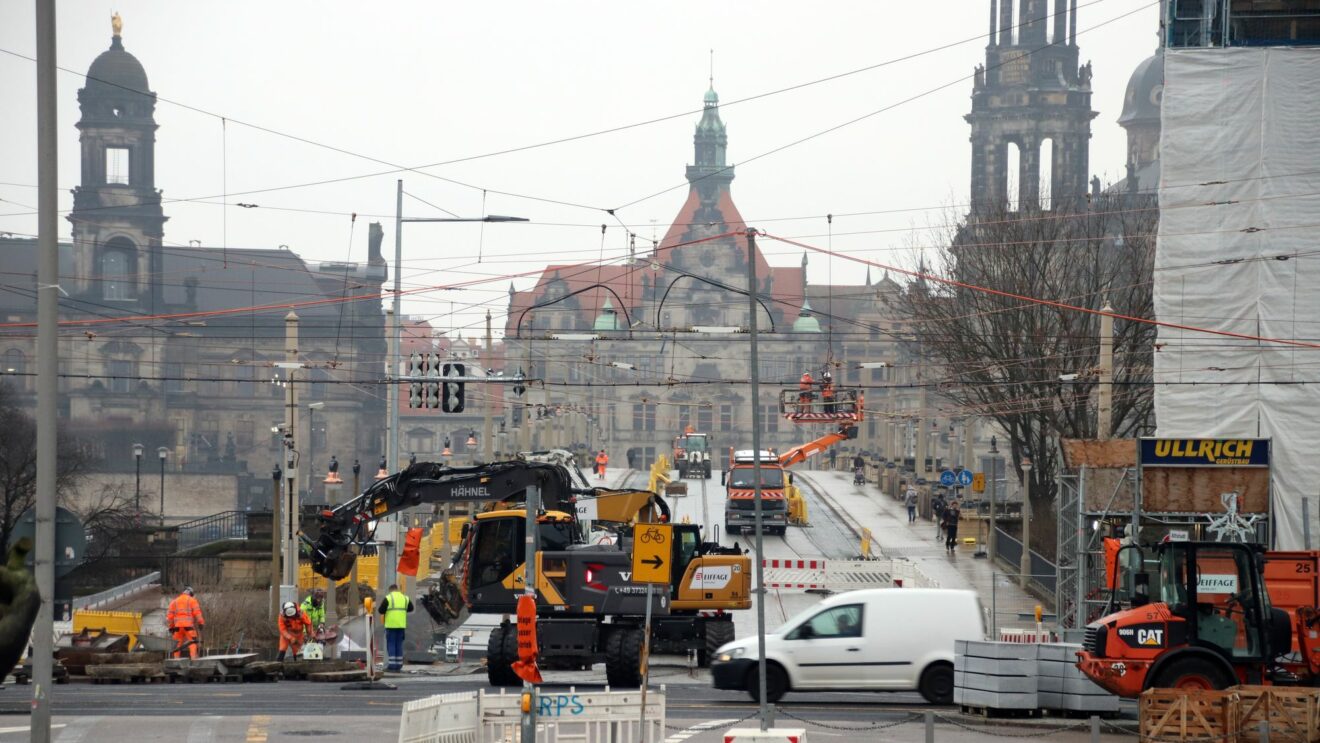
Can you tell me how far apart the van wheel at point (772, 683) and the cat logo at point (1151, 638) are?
4.82m

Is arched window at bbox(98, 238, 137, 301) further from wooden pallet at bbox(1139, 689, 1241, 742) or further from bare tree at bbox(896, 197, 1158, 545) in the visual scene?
wooden pallet at bbox(1139, 689, 1241, 742)

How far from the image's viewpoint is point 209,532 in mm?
75438

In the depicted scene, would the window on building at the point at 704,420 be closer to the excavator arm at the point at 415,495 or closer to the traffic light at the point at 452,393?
the traffic light at the point at 452,393

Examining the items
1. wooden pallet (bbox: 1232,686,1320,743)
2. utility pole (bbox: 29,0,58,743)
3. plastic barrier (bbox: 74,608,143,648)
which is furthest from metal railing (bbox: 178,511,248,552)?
utility pole (bbox: 29,0,58,743)

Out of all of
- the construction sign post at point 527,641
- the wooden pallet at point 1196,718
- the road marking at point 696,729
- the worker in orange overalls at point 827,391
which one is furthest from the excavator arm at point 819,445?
the construction sign post at point 527,641

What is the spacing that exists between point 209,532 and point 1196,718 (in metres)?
62.8

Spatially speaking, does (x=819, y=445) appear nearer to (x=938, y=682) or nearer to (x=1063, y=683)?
(x=938, y=682)

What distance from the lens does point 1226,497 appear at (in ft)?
97.6

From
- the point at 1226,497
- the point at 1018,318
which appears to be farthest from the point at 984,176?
the point at 1226,497

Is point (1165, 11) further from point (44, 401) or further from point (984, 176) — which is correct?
point (984, 176)

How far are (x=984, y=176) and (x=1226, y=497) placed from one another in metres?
116

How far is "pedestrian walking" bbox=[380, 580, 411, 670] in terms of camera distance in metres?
29.0

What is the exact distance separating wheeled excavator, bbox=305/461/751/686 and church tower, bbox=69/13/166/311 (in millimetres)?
110954

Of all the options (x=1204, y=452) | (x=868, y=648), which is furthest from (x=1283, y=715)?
(x=1204, y=452)
